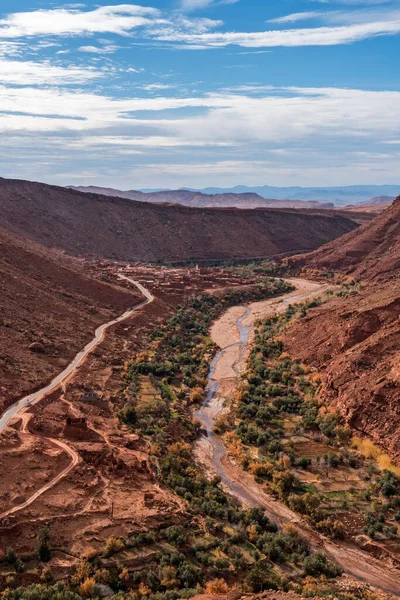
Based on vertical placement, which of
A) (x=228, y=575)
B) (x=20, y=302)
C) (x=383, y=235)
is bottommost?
(x=228, y=575)

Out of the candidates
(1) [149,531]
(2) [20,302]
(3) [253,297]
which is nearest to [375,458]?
(1) [149,531]

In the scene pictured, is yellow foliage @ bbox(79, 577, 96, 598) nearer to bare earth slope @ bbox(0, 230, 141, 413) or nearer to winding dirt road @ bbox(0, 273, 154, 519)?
winding dirt road @ bbox(0, 273, 154, 519)

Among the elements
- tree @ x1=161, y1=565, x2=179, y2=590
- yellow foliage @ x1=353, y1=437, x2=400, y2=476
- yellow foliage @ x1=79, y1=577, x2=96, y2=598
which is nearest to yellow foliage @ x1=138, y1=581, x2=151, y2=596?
tree @ x1=161, y1=565, x2=179, y2=590

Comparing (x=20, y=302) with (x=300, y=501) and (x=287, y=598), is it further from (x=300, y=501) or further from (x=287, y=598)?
(x=287, y=598)

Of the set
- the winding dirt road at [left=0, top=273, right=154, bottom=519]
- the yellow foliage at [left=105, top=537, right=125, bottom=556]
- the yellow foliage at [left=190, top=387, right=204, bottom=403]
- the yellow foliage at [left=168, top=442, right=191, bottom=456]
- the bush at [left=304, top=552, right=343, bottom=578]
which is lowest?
the bush at [left=304, top=552, right=343, bottom=578]

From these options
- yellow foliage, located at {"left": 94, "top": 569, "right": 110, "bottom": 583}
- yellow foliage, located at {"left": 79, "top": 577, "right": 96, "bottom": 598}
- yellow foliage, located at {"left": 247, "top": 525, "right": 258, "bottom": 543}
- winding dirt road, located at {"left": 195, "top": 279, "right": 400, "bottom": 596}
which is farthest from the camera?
yellow foliage, located at {"left": 247, "top": 525, "right": 258, "bottom": 543}

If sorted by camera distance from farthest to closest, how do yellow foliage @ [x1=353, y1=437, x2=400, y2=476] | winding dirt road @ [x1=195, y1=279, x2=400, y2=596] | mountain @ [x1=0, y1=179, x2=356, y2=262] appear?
mountain @ [x1=0, y1=179, x2=356, y2=262], yellow foliage @ [x1=353, y1=437, x2=400, y2=476], winding dirt road @ [x1=195, y1=279, x2=400, y2=596]
